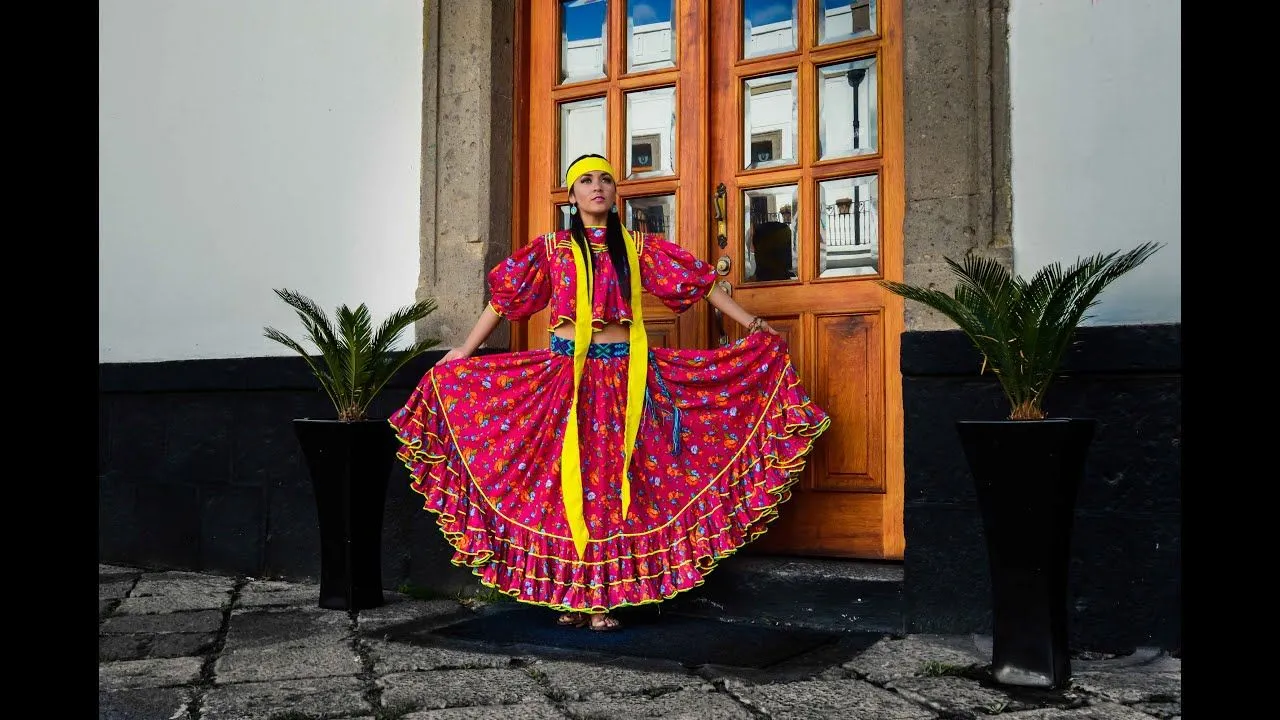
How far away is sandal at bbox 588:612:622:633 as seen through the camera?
396 centimetres

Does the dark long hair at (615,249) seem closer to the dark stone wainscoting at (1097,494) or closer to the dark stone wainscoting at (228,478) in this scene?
the dark stone wainscoting at (228,478)

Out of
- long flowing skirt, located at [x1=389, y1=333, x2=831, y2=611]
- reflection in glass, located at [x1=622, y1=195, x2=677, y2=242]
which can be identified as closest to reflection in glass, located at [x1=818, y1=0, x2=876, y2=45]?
reflection in glass, located at [x1=622, y1=195, x2=677, y2=242]

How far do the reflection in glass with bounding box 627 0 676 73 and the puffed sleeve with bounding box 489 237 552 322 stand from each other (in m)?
1.13

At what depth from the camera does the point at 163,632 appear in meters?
4.08

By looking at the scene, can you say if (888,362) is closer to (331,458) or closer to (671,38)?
(671,38)

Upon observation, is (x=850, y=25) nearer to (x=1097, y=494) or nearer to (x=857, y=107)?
(x=857, y=107)

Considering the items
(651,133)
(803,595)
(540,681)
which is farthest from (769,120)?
(540,681)

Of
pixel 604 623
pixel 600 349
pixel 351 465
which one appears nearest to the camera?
pixel 604 623

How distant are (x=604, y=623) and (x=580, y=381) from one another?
3.03 ft

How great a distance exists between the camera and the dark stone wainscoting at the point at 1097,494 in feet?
11.3

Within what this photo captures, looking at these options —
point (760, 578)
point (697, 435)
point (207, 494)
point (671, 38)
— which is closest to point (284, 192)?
point (207, 494)

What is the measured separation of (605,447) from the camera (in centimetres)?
407

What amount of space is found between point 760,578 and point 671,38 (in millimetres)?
2436

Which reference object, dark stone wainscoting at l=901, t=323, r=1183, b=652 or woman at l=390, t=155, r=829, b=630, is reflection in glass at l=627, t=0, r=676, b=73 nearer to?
woman at l=390, t=155, r=829, b=630
